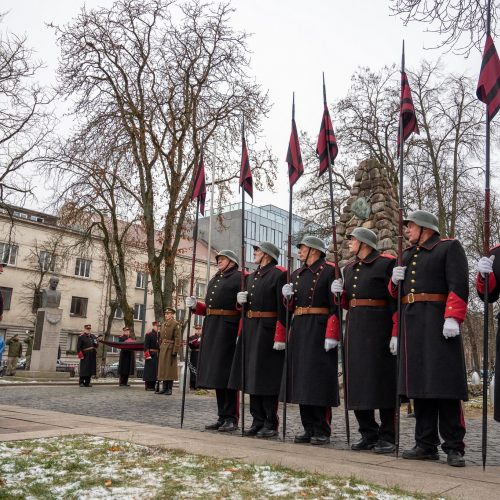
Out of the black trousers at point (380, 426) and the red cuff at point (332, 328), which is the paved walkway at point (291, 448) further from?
the red cuff at point (332, 328)

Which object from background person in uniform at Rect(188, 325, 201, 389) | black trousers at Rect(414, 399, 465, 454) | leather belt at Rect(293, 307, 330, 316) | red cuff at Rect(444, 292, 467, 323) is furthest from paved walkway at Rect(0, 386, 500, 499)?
background person in uniform at Rect(188, 325, 201, 389)

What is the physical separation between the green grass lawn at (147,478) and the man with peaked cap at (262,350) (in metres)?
2.08

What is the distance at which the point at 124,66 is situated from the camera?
18047mm

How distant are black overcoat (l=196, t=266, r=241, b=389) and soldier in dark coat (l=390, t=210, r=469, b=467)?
7.98 feet

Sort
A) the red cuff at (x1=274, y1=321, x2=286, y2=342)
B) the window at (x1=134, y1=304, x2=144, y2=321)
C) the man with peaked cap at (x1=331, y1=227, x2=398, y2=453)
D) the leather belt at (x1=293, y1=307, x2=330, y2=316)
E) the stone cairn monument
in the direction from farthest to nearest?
the window at (x1=134, y1=304, x2=144, y2=321), the stone cairn monument, the red cuff at (x1=274, y1=321, x2=286, y2=342), the leather belt at (x1=293, y1=307, x2=330, y2=316), the man with peaked cap at (x1=331, y1=227, x2=398, y2=453)

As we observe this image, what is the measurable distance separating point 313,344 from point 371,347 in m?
0.68

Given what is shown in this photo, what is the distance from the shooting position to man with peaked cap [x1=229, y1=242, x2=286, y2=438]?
261 inches

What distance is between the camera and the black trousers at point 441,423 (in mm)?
4996

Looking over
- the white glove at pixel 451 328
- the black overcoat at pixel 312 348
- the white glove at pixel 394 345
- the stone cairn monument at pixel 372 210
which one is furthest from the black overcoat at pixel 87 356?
the white glove at pixel 451 328

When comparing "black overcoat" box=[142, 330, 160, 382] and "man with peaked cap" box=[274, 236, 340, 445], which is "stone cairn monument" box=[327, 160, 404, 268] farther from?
"black overcoat" box=[142, 330, 160, 382]

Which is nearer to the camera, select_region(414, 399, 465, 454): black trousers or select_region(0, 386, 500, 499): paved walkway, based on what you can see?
select_region(0, 386, 500, 499): paved walkway

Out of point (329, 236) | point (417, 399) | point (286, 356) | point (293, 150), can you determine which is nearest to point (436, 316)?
point (417, 399)

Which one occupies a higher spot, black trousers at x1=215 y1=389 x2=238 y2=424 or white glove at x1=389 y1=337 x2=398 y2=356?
white glove at x1=389 y1=337 x2=398 y2=356

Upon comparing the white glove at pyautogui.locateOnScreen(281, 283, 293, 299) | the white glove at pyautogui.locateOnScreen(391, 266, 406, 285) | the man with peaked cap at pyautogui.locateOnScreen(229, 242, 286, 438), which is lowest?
the man with peaked cap at pyautogui.locateOnScreen(229, 242, 286, 438)
